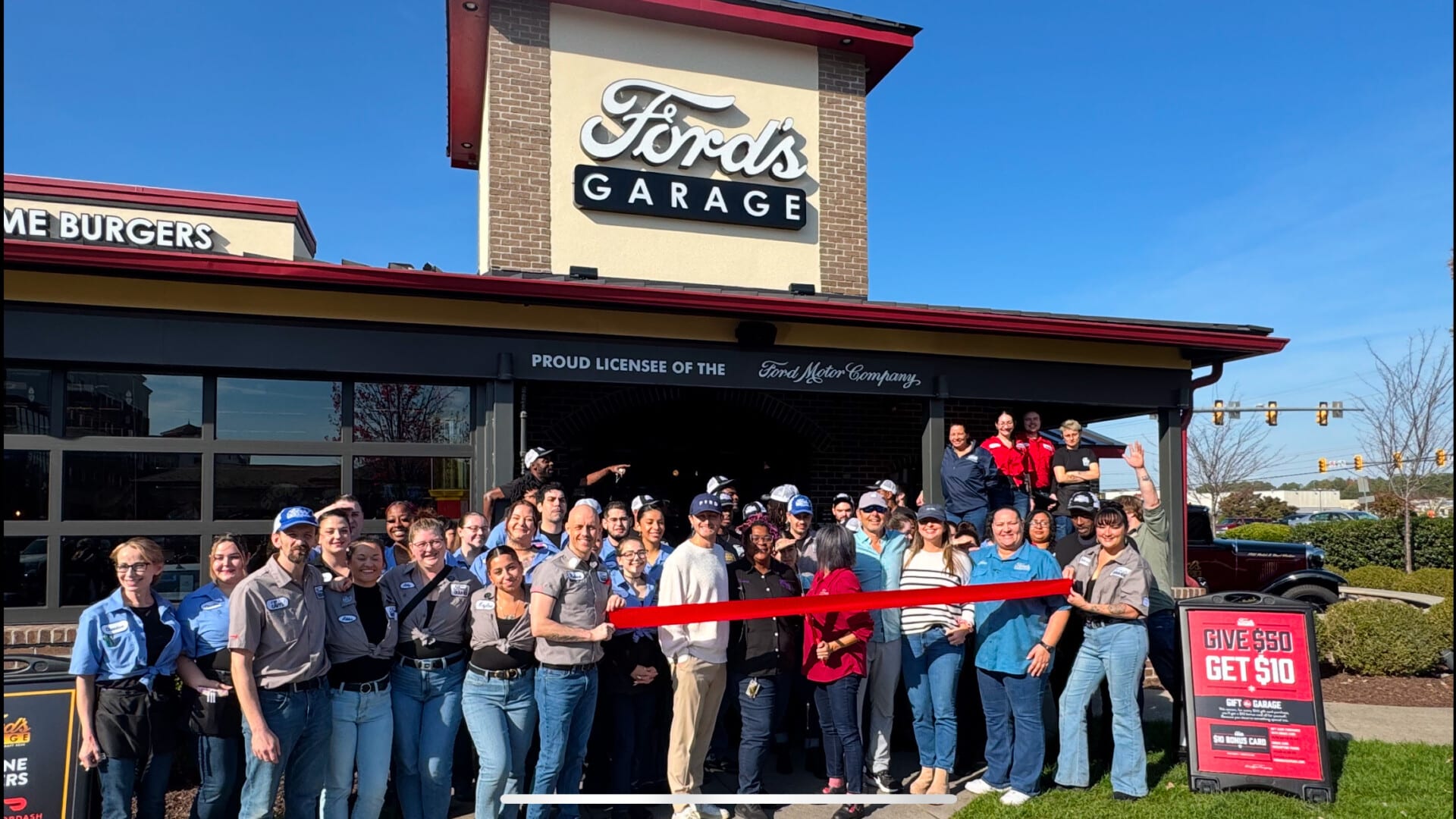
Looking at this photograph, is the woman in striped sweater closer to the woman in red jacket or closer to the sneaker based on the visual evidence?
the sneaker

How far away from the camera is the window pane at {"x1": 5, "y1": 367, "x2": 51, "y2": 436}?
21.1 feet

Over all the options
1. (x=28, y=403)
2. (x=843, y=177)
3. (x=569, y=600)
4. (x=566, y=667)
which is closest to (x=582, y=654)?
(x=566, y=667)

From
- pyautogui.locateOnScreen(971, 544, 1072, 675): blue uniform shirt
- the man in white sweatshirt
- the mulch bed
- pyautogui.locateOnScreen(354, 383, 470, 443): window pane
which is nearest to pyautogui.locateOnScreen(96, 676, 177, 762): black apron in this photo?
the man in white sweatshirt

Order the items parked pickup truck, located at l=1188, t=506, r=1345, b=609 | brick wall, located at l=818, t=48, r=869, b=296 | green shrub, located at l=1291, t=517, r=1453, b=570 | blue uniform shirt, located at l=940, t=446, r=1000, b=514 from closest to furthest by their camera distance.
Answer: blue uniform shirt, located at l=940, t=446, r=1000, b=514, brick wall, located at l=818, t=48, r=869, b=296, parked pickup truck, located at l=1188, t=506, r=1345, b=609, green shrub, located at l=1291, t=517, r=1453, b=570

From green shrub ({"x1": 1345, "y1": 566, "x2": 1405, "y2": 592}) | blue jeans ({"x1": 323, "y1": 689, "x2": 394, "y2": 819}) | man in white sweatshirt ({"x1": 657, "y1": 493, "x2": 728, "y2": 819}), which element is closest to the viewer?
blue jeans ({"x1": 323, "y1": 689, "x2": 394, "y2": 819})

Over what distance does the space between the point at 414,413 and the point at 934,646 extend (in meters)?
4.59

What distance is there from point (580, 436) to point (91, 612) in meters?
6.33

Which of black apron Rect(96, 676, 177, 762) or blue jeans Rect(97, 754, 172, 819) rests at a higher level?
black apron Rect(96, 676, 177, 762)

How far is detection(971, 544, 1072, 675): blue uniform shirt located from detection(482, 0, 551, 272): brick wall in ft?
21.4

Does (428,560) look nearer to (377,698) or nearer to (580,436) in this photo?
(377,698)

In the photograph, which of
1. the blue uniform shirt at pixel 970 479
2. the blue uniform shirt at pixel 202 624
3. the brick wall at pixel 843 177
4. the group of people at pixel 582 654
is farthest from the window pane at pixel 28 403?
the brick wall at pixel 843 177

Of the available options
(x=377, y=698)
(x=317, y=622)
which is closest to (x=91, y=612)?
(x=317, y=622)

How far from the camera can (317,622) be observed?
4.26 metres

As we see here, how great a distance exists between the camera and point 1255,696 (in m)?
5.60
